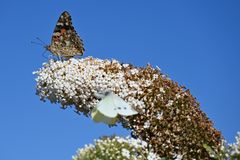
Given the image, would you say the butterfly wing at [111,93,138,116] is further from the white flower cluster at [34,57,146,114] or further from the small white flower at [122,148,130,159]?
the white flower cluster at [34,57,146,114]

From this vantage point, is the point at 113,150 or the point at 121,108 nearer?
the point at 121,108

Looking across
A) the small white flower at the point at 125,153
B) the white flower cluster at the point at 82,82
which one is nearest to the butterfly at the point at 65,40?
the white flower cluster at the point at 82,82

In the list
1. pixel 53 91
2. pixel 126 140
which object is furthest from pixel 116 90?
pixel 126 140

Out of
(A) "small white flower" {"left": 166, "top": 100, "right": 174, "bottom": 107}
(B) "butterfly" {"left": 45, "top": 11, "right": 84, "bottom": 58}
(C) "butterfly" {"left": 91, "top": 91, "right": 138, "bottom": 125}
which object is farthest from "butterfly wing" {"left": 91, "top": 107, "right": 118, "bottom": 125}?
(B) "butterfly" {"left": 45, "top": 11, "right": 84, "bottom": 58}

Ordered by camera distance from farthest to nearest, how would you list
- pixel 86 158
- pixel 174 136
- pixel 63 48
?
pixel 63 48 < pixel 174 136 < pixel 86 158

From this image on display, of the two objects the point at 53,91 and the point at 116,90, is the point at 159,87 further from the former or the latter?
the point at 53,91

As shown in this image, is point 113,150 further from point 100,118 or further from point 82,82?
point 82,82

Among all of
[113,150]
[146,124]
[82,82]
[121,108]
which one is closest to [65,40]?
[82,82]
